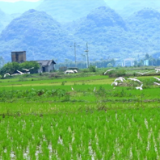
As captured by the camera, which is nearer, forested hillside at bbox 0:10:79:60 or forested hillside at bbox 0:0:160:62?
forested hillside at bbox 0:10:79:60

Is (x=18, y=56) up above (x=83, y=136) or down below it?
above

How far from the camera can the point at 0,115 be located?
11516 mm

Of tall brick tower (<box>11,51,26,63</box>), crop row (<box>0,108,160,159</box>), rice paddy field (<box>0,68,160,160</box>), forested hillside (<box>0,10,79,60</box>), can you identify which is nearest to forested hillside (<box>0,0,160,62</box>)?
forested hillside (<box>0,10,79,60</box>)

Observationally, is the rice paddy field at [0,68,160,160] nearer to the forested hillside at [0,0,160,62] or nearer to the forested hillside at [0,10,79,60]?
the forested hillside at [0,0,160,62]

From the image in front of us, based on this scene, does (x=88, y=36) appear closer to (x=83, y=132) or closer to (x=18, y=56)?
(x=18, y=56)

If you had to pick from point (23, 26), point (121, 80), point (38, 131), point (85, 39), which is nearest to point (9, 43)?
point (23, 26)

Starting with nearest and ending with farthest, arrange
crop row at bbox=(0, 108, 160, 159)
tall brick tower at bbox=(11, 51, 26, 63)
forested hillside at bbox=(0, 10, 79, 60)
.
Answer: crop row at bbox=(0, 108, 160, 159) < tall brick tower at bbox=(11, 51, 26, 63) < forested hillside at bbox=(0, 10, 79, 60)

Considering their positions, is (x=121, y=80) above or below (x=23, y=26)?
below

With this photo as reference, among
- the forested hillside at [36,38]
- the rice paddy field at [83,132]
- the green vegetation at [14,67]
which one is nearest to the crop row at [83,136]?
the rice paddy field at [83,132]

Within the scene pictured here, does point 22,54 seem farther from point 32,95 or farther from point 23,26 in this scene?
point 23,26

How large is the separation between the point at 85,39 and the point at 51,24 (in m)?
16.9

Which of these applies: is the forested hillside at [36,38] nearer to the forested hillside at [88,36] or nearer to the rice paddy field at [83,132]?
the forested hillside at [88,36]

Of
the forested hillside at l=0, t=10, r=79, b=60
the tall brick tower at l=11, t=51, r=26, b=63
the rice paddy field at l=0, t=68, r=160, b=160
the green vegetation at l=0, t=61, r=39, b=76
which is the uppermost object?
the forested hillside at l=0, t=10, r=79, b=60

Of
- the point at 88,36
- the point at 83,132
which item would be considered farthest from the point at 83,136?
the point at 88,36
